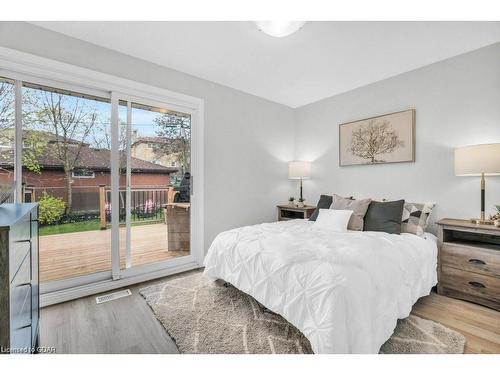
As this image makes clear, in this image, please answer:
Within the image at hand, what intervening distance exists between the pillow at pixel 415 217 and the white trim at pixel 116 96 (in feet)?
7.85

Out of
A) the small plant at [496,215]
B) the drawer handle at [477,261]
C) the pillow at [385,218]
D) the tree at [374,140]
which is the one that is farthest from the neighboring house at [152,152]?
the small plant at [496,215]

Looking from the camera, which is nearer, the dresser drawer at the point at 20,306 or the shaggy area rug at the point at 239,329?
the dresser drawer at the point at 20,306

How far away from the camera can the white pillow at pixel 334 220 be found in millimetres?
2555

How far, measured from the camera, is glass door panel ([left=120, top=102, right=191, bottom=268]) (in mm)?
2727

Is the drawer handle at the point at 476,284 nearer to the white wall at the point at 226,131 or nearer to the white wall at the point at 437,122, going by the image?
the white wall at the point at 437,122

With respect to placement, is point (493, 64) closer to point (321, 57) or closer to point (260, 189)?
point (321, 57)

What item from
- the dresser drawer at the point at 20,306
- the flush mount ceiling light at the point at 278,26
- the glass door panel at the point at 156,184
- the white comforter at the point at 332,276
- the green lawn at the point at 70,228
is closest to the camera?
the dresser drawer at the point at 20,306

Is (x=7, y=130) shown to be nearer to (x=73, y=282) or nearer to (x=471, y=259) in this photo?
(x=73, y=282)

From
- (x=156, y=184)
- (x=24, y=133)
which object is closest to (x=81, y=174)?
(x=24, y=133)

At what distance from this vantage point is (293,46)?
2391 mm

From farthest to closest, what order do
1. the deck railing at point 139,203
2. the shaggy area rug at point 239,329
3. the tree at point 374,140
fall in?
the tree at point 374,140 < the deck railing at point 139,203 < the shaggy area rug at point 239,329

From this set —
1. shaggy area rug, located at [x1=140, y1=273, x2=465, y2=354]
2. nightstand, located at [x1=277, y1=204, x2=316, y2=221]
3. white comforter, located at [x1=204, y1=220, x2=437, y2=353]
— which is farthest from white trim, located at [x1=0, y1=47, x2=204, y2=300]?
nightstand, located at [x1=277, y1=204, x2=316, y2=221]

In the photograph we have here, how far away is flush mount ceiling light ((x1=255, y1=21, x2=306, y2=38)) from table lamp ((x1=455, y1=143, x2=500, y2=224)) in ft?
6.40
